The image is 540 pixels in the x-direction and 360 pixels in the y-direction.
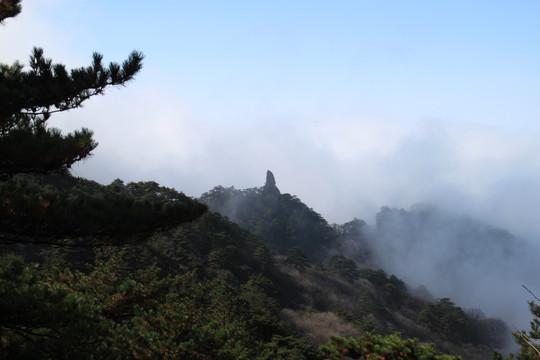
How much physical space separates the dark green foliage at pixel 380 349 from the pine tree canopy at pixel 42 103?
201 inches

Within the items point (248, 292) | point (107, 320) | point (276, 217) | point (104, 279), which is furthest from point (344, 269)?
point (107, 320)

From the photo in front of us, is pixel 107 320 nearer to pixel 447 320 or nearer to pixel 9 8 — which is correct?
pixel 9 8

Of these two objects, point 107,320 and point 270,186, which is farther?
point 270,186

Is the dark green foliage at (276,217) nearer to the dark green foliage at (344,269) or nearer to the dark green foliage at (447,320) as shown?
the dark green foliage at (344,269)

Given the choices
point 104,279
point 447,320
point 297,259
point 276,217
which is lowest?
point 104,279

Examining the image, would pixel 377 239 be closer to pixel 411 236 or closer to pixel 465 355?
pixel 411 236

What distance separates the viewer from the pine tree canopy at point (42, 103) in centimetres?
575

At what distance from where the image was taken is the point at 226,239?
145 ft

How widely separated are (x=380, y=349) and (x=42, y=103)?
7.06m

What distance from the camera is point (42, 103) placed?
7.37 meters

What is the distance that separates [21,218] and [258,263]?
4033 centimetres

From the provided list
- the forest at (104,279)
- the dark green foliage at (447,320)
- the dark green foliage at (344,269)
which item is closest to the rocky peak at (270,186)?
the dark green foliage at (344,269)

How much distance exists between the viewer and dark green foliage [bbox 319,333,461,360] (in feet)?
21.1

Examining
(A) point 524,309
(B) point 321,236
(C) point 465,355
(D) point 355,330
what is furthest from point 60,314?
(A) point 524,309
